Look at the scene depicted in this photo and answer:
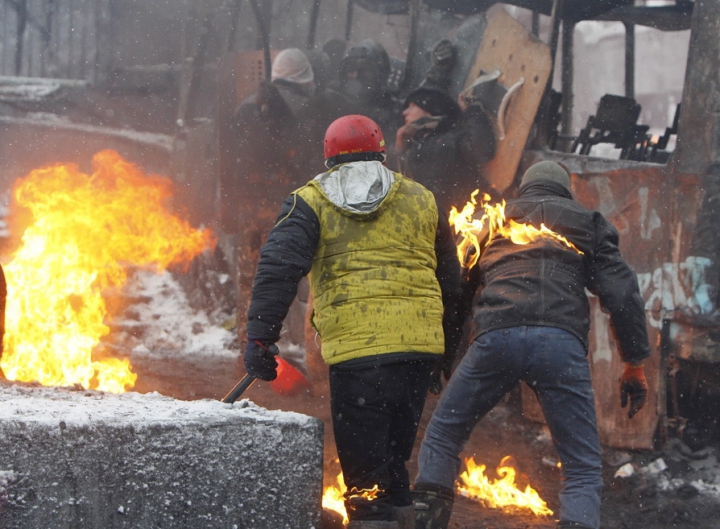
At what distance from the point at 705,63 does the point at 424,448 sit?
374 centimetres

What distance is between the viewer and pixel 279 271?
10.3 feet

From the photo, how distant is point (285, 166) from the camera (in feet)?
27.2

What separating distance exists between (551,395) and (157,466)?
1.86 m

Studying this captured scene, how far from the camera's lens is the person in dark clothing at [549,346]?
3541 millimetres

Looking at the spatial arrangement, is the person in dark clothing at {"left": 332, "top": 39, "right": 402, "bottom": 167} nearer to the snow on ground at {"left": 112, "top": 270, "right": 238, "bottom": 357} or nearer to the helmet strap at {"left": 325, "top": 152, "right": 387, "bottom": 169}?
the snow on ground at {"left": 112, "top": 270, "right": 238, "bottom": 357}

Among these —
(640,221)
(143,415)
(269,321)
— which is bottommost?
(143,415)

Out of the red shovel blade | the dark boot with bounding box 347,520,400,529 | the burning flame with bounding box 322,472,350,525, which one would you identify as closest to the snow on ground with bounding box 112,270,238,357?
the red shovel blade

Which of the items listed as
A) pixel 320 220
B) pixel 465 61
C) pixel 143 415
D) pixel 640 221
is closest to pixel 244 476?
pixel 143 415

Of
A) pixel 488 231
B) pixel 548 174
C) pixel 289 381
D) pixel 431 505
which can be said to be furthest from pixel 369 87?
pixel 431 505

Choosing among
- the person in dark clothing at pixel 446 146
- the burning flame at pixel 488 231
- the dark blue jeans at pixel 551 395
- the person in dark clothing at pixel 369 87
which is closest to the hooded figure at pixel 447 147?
the person in dark clothing at pixel 446 146

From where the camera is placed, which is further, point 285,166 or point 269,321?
point 285,166

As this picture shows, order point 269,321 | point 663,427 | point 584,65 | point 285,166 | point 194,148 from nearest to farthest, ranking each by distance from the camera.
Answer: point 269,321 → point 663,427 → point 285,166 → point 194,148 → point 584,65

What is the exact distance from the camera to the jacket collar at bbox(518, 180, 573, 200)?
160 inches

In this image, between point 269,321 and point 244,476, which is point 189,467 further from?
point 269,321
